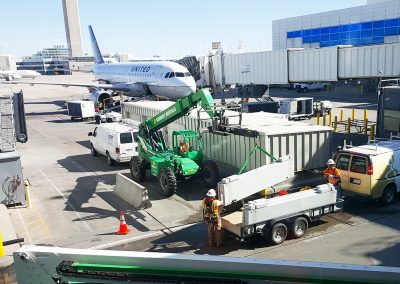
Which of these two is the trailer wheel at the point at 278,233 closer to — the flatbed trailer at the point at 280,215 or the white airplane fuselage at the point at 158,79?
the flatbed trailer at the point at 280,215

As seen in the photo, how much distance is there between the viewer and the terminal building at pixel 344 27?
2744 inches

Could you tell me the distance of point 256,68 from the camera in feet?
167

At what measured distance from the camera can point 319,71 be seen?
146 feet

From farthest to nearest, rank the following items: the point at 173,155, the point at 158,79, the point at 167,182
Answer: the point at 158,79 < the point at 173,155 < the point at 167,182

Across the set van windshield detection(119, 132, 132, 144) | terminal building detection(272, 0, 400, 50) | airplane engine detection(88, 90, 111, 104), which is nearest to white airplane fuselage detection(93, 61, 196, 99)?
airplane engine detection(88, 90, 111, 104)

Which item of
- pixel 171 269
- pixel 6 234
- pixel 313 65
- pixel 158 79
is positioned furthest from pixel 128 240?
pixel 313 65

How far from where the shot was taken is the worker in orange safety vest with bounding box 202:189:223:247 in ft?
37.6

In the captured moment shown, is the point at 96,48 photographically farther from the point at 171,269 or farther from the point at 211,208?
the point at 171,269

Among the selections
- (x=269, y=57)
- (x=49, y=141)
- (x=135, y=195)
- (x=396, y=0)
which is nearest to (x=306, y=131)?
(x=135, y=195)

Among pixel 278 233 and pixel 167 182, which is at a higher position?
pixel 167 182

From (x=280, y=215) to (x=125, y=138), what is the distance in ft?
37.5

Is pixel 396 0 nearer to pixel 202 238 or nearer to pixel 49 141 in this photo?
pixel 49 141

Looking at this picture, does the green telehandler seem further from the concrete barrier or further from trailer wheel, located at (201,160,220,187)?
the concrete barrier

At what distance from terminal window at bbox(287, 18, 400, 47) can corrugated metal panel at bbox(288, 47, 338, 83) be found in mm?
32364
